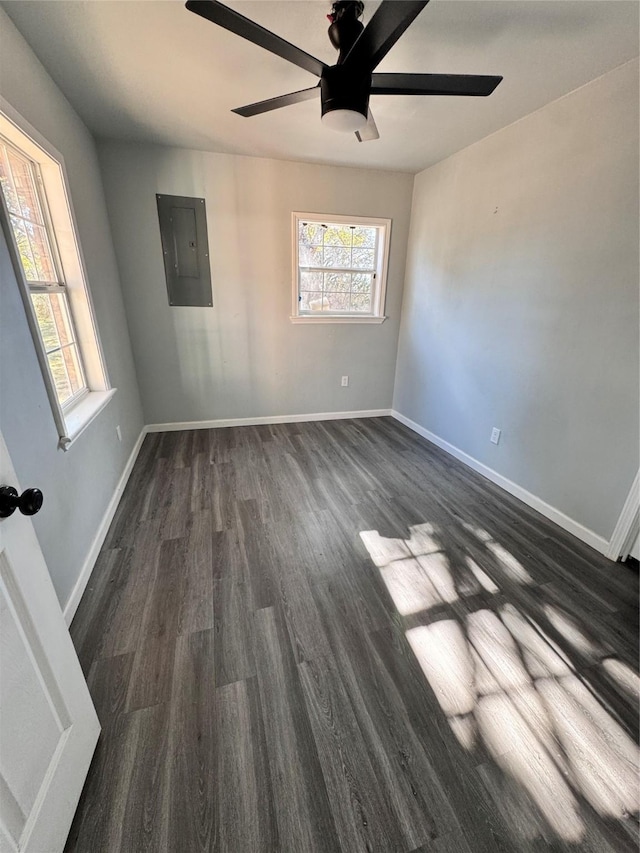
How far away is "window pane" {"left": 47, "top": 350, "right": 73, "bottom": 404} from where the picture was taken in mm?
1851

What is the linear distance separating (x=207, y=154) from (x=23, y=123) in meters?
1.74

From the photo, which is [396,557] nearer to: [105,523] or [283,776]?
[283,776]

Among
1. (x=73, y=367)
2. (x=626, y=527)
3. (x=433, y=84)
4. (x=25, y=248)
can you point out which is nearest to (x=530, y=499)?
(x=626, y=527)

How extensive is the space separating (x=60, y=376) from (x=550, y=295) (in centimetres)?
303

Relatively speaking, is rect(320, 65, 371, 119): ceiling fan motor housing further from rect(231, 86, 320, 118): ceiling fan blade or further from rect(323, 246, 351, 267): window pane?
rect(323, 246, 351, 267): window pane

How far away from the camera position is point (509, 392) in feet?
8.35

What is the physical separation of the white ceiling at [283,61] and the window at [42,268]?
0.58 m

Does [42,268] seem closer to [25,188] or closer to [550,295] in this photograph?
[25,188]

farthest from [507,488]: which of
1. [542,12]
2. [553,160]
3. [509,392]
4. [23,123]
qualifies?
[23,123]

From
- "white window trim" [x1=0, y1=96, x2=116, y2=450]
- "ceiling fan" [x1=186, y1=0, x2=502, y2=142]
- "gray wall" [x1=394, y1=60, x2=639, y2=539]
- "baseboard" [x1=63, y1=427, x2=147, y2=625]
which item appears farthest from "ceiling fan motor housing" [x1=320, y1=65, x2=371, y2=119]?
"baseboard" [x1=63, y1=427, x2=147, y2=625]

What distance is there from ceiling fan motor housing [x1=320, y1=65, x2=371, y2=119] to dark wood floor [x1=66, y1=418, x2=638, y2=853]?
2.11m

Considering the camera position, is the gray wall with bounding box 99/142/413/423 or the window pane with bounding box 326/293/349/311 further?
the window pane with bounding box 326/293/349/311

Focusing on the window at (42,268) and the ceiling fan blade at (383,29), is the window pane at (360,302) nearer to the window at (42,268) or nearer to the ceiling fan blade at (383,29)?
the ceiling fan blade at (383,29)

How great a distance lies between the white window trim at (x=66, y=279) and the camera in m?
1.39
